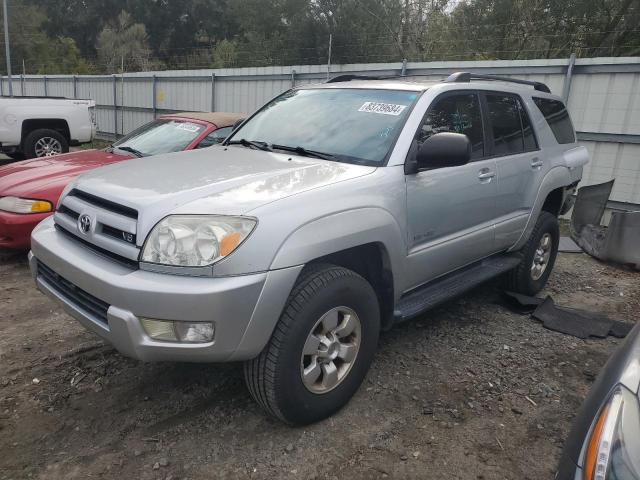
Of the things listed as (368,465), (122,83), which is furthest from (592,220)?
(122,83)

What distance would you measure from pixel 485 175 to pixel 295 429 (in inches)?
85.9

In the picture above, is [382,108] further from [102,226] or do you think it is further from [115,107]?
[115,107]

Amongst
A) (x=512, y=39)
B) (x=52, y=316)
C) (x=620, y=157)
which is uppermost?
(x=512, y=39)

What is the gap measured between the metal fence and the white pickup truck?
3734 millimetres

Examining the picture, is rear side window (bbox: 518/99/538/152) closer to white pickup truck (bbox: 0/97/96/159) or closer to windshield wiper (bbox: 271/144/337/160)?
windshield wiper (bbox: 271/144/337/160)

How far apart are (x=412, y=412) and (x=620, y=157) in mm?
6398

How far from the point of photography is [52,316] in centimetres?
404

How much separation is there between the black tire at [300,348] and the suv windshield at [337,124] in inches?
31.5

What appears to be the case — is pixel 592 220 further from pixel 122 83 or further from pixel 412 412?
pixel 122 83

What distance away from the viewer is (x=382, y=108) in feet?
11.2

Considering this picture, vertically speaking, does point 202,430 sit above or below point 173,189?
below

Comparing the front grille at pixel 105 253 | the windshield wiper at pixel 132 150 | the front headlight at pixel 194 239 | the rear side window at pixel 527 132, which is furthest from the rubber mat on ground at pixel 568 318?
the windshield wiper at pixel 132 150

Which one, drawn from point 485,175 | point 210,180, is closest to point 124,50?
point 485,175

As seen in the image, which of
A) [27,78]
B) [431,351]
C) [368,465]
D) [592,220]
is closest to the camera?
[368,465]
